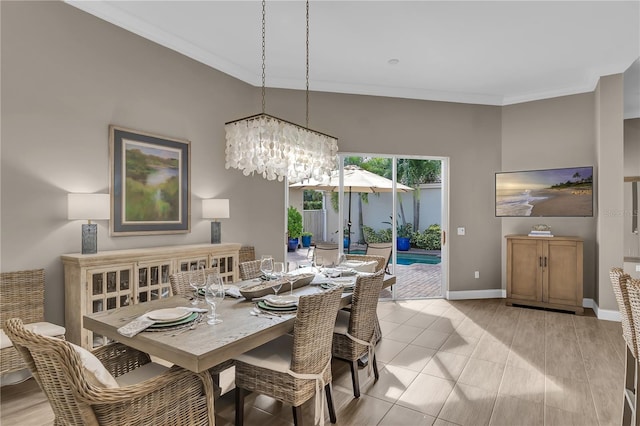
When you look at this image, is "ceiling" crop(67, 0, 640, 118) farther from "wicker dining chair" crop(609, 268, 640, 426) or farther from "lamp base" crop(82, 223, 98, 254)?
"wicker dining chair" crop(609, 268, 640, 426)

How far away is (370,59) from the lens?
4.45 metres

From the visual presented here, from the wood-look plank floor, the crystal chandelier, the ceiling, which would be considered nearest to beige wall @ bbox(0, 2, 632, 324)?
the ceiling

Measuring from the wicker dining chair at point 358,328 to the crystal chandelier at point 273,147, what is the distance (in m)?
1.08

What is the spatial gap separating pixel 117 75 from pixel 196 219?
1717 millimetres

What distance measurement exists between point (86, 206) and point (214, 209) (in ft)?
4.61

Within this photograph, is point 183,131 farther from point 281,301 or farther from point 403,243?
point 403,243

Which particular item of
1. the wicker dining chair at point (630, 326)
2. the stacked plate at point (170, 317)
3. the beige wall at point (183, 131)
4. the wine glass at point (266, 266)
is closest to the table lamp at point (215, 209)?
the beige wall at point (183, 131)

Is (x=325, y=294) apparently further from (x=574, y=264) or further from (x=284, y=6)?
(x=574, y=264)

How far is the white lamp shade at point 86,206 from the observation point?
3074 millimetres

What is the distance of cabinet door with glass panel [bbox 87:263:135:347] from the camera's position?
3.00 m

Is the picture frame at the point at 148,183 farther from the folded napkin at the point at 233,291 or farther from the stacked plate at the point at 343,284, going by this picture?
the stacked plate at the point at 343,284

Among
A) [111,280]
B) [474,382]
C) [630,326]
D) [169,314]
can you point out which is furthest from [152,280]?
[630,326]

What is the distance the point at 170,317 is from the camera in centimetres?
195

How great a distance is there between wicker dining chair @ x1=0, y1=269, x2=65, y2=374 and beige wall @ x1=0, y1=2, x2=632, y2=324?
0.10 m
